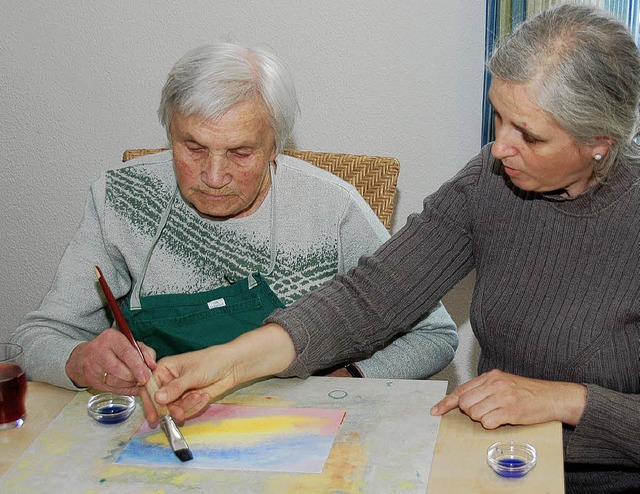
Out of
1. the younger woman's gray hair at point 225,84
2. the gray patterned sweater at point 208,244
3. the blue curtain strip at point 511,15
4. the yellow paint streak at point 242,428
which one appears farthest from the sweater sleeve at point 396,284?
the blue curtain strip at point 511,15

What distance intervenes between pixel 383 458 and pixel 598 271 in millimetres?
582

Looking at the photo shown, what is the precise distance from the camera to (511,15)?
8.06 ft

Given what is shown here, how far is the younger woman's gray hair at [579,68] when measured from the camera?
1501 millimetres

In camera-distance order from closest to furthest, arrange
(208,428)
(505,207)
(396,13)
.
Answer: (208,428) < (505,207) < (396,13)

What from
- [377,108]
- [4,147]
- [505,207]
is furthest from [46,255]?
[505,207]

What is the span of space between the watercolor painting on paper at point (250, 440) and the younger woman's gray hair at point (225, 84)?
62 centimetres

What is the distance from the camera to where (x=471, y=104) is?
2.65 m

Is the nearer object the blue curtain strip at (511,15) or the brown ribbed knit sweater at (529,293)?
the brown ribbed knit sweater at (529,293)

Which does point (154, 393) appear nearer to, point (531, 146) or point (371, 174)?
point (531, 146)

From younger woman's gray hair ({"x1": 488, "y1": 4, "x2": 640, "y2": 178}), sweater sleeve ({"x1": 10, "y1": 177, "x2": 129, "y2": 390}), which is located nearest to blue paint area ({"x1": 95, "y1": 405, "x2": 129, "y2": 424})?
sweater sleeve ({"x1": 10, "y1": 177, "x2": 129, "y2": 390})

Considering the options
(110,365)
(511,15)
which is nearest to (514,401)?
(110,365)

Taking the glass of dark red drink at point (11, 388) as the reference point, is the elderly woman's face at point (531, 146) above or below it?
above

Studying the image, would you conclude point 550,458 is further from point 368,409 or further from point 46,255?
point 46,255

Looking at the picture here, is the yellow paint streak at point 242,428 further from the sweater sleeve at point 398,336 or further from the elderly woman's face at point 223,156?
the elderly woman's face at point 223,156
